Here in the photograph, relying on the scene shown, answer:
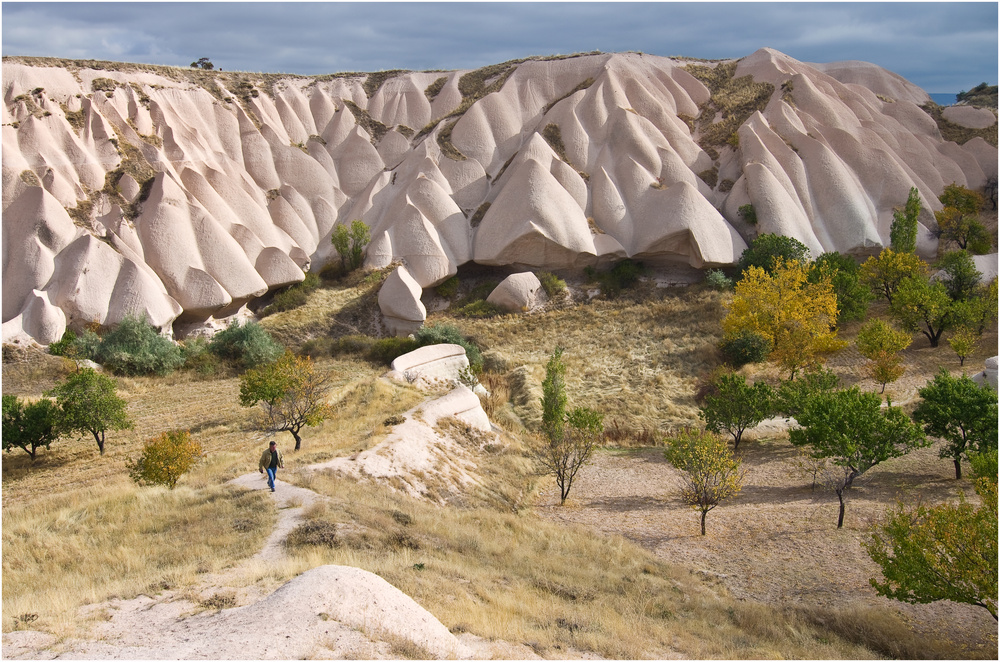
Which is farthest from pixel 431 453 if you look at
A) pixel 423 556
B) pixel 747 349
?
pixel 747 349

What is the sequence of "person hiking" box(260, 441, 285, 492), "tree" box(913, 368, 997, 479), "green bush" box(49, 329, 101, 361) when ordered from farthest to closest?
"green bush" box(49, 329, 101, 361)
"tree" box(913, 368, 997, 479)
"person hiking" box(260, 441, 285, 492)

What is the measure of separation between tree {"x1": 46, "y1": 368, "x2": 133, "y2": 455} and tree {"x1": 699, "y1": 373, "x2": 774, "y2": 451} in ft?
53.1

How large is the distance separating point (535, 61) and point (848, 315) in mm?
27576

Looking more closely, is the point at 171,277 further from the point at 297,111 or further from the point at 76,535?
the point at 76,535

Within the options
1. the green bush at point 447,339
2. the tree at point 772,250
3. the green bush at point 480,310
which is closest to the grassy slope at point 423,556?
the green bush at point 447,339

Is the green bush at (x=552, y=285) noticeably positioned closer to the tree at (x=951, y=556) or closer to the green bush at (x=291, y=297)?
the green bush at (x=291, y=297)

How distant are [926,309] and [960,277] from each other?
4.78m

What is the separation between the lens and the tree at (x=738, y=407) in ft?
65.7

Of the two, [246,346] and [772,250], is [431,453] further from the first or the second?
[772,250]

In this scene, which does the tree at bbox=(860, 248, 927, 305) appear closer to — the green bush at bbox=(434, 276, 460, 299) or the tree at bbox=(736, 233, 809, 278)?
the tree at bbox=(736, 233, 809, 278)

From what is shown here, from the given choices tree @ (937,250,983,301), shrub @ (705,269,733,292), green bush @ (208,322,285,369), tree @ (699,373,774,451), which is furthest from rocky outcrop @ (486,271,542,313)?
tree @ (937,250,983,301)

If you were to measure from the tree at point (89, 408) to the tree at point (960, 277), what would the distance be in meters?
30.3

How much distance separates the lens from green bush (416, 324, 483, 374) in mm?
27891

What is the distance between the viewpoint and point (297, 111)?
4478 centimetres
